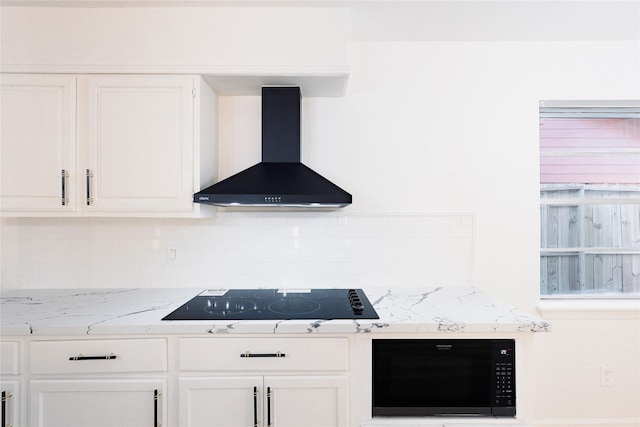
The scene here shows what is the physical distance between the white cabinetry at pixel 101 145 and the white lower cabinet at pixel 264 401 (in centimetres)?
86

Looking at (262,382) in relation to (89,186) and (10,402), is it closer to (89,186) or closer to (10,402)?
(10,402)

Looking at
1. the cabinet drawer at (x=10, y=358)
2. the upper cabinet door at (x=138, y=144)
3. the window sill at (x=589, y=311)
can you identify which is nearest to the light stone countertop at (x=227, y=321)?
the cabinet drawer at (x=10, y=358)

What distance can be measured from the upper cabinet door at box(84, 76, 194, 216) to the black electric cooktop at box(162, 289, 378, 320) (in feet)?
1.69

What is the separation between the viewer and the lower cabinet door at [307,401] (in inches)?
61.4

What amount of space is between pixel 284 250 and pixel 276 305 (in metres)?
0.46

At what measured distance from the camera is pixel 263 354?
156 centimetres

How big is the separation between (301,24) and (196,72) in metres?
0.59

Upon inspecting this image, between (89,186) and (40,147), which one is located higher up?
(40,147)

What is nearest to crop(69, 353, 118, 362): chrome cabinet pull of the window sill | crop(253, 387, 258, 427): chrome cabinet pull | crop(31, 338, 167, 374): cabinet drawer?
crop(31, 338, 167, 374): cabinet drawer

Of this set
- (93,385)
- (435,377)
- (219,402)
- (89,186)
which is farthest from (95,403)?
(435,377)

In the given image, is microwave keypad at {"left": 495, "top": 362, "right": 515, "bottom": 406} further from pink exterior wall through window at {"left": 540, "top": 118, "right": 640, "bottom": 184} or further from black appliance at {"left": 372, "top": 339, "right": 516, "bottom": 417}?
pink exterior wall through window at {"left": 540, "top": 118, "right": 640, "bottom": 184}

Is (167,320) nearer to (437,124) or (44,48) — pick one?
(44,48)

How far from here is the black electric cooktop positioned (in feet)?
5.39

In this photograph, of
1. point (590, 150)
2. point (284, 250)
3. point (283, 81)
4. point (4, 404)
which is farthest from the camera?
point (590, 150)
